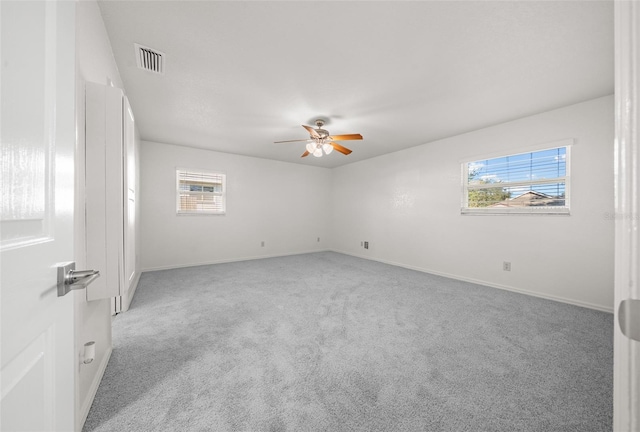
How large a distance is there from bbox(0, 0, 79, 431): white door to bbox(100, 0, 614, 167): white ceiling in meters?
1.35

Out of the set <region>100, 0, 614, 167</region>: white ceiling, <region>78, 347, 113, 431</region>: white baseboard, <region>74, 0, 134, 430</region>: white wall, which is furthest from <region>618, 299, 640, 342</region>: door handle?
<region>78, 347, 113, 431</region>: white baseboard

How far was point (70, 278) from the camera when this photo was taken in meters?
0.66

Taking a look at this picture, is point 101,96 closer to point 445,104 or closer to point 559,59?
point 445,104

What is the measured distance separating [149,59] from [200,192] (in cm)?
318

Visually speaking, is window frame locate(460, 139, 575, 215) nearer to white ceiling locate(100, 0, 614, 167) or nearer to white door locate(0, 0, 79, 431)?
white ceiling locate(100, 0, 614, 167)

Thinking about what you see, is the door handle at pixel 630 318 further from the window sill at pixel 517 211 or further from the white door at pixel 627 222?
the window sill at pixel 517 211

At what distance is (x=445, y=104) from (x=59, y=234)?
3.52 m

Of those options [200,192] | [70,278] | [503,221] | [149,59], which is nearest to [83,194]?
[70,278]

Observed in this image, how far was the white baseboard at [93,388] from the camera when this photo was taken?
49.6 inches

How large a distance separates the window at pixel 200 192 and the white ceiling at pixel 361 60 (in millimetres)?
1463

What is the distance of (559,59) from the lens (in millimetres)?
2053

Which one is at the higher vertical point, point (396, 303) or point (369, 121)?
point (369, 121)

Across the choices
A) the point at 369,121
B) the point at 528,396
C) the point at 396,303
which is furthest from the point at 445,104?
the point at 528,396

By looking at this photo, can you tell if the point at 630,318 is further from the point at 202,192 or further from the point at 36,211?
the point at 202,192
